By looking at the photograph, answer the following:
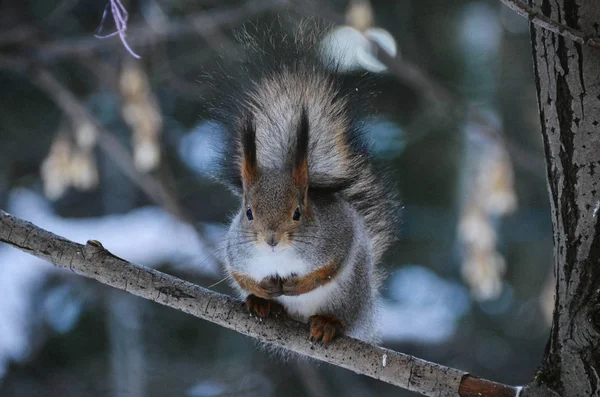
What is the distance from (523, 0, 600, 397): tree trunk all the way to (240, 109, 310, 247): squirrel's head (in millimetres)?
594

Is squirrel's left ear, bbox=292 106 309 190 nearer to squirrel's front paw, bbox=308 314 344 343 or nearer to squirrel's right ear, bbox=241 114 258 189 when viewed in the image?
squirrel's right ear, bbox=241 114 258 189

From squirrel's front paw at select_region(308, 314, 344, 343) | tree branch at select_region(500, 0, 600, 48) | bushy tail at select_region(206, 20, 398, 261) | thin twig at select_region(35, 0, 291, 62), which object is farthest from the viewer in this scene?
thin twig at select_region(35, 0, 291, 62)

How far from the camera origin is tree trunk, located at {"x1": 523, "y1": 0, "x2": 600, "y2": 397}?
1242 mm

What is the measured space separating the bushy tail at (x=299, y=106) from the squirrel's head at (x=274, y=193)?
4.3 inches

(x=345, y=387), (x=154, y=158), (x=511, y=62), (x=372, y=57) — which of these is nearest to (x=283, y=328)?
(x=154, y=158)

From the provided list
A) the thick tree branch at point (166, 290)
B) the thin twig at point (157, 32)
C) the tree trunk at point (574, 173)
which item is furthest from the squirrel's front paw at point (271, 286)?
the thin twig at point (157, 32)

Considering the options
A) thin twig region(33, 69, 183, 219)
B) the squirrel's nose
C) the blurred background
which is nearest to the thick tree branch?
the squirrel's nose

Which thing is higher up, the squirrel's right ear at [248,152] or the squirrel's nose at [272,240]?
the squirrel's right ear at [248,152]

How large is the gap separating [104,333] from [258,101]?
3.21 m

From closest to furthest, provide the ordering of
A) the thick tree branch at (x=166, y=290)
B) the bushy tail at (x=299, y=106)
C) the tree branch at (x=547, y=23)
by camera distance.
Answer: the tree branch at (x=547, y=23)
the thick tree branch at (x=166, y=290)
the bushy tail at (x=299, y=106)

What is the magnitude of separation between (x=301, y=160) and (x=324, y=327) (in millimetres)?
356

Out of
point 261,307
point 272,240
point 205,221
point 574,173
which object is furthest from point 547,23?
point 205,221

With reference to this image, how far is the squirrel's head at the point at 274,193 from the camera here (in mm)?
1719

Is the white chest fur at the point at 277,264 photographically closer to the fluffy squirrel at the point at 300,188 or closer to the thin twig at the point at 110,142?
the fluffy squirrel at the point at 300,188
